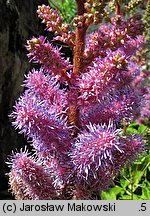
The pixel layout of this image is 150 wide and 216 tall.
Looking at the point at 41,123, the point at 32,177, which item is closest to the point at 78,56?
the point at 41,123

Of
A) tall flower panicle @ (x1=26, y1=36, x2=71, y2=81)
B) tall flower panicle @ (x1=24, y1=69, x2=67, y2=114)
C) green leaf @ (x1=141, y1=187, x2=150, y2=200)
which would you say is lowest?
green leaf @ (x1=141, y1=187, x2=150, y2=200)

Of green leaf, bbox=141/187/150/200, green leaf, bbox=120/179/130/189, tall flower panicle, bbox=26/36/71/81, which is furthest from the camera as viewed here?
green leaf, bbox=120/179/130/189

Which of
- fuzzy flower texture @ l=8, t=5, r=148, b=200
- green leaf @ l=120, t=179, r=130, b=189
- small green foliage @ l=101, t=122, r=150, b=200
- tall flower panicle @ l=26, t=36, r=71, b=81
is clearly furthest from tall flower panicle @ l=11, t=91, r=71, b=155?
green leaf @ l=120, t=179, r=130, b=189

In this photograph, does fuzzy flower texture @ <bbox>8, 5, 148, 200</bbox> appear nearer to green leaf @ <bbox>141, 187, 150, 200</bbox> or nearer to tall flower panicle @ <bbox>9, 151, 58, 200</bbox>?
tall flower panicle @ <bbox>9, 151, 58, 200</bbox>

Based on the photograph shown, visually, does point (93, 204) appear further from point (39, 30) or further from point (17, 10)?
point (39, 30)

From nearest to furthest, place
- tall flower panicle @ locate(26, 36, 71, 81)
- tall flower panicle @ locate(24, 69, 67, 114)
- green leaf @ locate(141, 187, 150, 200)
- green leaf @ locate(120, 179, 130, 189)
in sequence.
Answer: tall flower panicle @ locate(26, 36, 71, 81)
tall flower panicle @ locate(24, 69, 67, 114)
green leaf @ locate(141, 187, 150, 200)
green leaf @ locate(120, 179, 130, 189)

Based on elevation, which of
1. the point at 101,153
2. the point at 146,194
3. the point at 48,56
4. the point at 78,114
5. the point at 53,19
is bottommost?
the point at 146,194

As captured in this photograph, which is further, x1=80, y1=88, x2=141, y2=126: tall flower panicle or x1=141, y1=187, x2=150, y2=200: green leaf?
x1=141, y1=187, x2=150, y2=200: green leaf

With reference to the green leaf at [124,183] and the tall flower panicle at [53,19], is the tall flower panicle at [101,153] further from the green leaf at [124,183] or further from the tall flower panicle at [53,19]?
the green leaf at [124,183]

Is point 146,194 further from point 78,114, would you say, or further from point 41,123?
point 41,123
